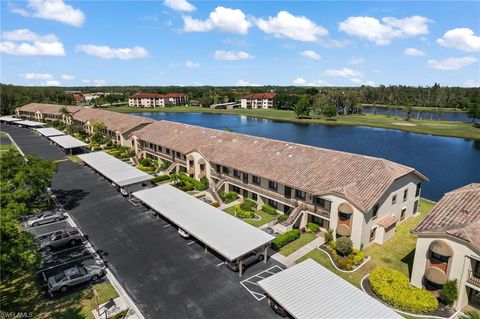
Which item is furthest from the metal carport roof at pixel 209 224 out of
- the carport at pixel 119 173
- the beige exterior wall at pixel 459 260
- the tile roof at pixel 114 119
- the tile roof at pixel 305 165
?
the tile roof at pixel 114 119

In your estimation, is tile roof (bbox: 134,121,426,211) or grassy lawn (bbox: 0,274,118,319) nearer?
grassy lawn (bbox: 0,274,118,319)

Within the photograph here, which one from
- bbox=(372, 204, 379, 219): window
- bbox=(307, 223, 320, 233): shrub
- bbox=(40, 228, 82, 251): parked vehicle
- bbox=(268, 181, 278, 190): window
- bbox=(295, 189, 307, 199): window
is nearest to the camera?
bbox=(40, 228, 82, 251): parked vehicle

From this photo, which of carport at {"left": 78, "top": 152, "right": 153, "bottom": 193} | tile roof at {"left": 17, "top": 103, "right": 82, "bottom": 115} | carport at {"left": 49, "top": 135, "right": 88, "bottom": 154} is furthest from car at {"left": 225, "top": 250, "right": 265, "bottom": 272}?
tile roof at {"left": 17, "top": 103, "right": 82, "bottom": 115}

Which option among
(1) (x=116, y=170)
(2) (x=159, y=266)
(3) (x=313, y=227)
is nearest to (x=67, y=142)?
(1) (x=116, y=170)

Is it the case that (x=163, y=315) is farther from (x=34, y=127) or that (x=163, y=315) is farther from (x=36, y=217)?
(x=34, y=127)

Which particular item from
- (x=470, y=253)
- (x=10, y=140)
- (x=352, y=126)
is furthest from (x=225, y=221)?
(x=352, y=126)

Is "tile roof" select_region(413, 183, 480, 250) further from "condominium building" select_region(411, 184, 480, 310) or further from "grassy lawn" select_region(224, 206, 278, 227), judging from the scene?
"grassy lawn" select_region(224, 206, 278, 227)

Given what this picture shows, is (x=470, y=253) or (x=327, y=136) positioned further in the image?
(x=327, y=136)
